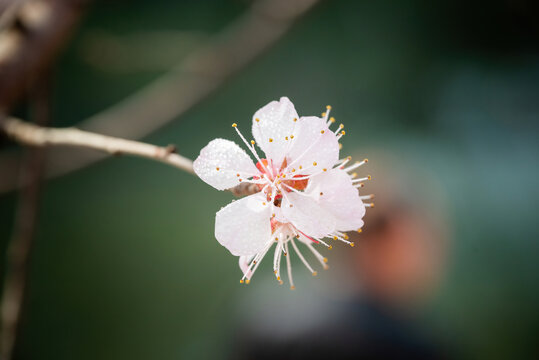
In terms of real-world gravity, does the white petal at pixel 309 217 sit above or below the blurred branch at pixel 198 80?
below

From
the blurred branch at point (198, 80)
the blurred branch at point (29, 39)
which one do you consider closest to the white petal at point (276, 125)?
the blurred branch at point (29, 39)

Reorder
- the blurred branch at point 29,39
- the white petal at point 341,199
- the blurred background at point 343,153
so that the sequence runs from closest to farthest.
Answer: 1. the white petal at point 341,199
2. the blurred branch at point 29,39
3. the blurred background at point 343,153

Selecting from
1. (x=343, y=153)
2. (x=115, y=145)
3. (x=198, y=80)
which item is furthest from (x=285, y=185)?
(x=343, y=153)

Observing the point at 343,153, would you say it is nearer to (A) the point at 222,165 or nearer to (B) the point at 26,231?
(B) the point at 26,231

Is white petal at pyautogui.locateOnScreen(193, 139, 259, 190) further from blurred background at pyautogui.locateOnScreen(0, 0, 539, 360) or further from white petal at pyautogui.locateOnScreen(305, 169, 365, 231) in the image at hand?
blurred background at pyautogui.locateOnScreen(0, 0, 539, 360)

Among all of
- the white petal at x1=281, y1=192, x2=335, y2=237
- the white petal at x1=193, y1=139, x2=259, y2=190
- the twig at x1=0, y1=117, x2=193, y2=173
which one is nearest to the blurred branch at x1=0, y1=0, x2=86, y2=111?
the twig at x1=0, y1=117, x2=193, y2=173

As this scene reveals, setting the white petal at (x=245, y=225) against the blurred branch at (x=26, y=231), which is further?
the blurred branch at (x=26, y=231)

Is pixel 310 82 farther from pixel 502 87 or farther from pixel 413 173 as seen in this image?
pixel 502 87

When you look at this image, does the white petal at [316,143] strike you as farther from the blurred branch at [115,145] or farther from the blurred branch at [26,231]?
the blurred branch at [26,231]
